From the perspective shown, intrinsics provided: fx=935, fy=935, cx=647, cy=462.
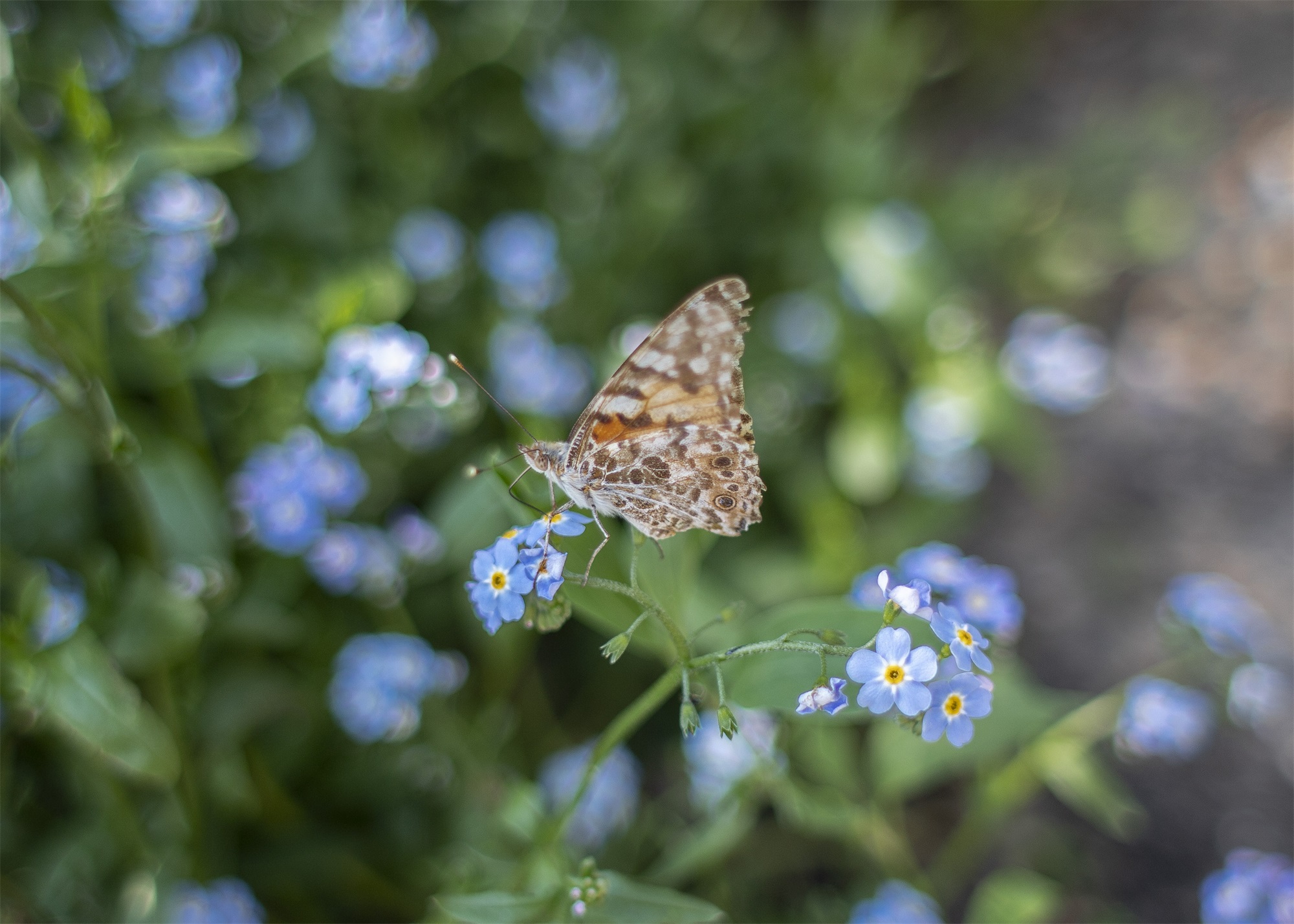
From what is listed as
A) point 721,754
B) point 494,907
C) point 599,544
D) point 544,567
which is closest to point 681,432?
point 599,544

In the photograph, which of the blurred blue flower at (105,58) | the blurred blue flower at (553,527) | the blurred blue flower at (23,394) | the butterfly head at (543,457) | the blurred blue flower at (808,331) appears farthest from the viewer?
the blurred blue flower at (808,331)

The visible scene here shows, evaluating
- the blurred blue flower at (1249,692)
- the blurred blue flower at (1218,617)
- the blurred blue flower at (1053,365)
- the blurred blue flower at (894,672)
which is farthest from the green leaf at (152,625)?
the blurred blue flower at (1053,365)

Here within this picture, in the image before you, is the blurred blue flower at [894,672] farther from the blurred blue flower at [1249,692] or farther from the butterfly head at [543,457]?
the blurred blue flower at [1249,692]

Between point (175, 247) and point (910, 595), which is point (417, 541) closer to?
point (175, 247)

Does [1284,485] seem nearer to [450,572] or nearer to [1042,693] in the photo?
[1042,693]

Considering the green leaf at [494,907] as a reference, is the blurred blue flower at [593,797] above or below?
below

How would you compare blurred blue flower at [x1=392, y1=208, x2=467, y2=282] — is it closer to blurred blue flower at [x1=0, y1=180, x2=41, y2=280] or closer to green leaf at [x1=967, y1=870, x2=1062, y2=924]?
blurred blue flower at [x1=0, y1=180, x2=41, y2=280]
